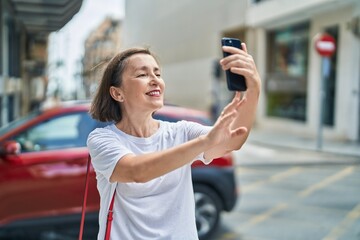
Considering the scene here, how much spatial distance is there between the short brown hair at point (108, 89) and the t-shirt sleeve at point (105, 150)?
88 mm

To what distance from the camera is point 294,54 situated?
1586 centimetres

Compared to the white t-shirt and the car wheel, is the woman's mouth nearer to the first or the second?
the white t-shirt

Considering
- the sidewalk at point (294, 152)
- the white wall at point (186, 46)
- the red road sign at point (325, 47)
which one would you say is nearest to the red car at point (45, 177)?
the sidewalk at point (294, 152)

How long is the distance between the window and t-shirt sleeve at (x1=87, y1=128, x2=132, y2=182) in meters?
14.5

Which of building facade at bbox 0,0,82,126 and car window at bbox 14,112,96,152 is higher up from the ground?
building facade at bbox 0,0,82,126

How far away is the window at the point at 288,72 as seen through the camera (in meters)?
15.4

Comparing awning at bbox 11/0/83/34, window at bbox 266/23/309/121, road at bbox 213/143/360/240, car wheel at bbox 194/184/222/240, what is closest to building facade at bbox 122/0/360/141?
window at bbox 266/23/309/121

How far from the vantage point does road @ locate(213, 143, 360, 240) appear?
4609mm

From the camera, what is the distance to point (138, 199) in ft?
4.67

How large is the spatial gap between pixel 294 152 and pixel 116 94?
9937 millimetres

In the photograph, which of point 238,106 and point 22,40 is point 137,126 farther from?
point 22,40

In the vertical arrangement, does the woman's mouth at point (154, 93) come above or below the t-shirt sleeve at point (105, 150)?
above

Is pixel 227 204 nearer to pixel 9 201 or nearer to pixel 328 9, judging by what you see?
pixel 9 201

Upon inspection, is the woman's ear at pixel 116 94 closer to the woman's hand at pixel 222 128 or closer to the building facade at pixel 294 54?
the woman's hand at pixel 222 128
